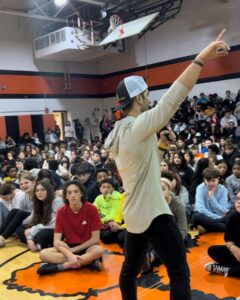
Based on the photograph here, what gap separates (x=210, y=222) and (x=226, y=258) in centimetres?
136

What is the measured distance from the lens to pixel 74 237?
3.81 meters

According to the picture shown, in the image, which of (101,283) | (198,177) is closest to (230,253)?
(101,283)

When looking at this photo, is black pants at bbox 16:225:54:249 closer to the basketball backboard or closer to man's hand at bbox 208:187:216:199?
man's hand at bbox 208:187:216:199

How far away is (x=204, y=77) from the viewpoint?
47.0ft

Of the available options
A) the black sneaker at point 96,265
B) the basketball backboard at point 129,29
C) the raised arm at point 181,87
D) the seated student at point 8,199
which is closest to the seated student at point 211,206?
the black sneaker at point 96,265

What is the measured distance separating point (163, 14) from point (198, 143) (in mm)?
5660

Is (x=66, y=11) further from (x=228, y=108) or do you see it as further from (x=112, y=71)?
(x=228, y=108)

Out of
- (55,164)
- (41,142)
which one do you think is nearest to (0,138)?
(41,142)

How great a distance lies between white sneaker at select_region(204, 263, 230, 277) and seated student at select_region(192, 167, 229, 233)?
1.33m

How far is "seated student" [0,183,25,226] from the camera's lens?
519 centimetres

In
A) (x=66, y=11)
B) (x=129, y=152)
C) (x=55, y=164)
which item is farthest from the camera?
(x=66, y=11)

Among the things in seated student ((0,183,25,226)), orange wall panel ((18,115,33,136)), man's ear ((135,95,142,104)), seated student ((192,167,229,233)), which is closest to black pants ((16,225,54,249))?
seated student ((0,183,25,226))

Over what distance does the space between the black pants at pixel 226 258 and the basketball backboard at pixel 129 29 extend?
10649 millimetres

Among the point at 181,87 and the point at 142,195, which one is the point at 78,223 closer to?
the point at 142,195
